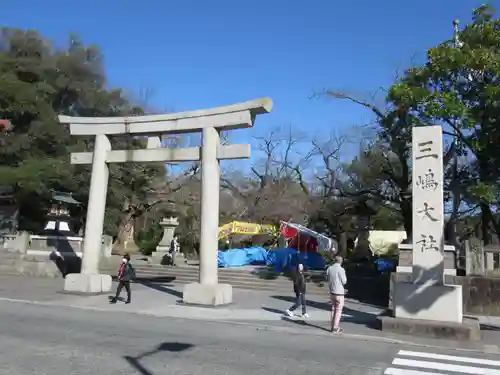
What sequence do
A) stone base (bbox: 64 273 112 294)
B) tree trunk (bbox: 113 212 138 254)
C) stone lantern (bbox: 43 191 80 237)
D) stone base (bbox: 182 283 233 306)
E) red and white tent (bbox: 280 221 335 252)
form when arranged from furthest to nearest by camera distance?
tree trunk (bbox: 113 212 138 254), red and white tent (bbox: 280 221 335 252), stone lantern (bbox: 43 191 80 237), stone base (bbox: 64 273 112 294), stone base (bbox: 182 283 233 306)

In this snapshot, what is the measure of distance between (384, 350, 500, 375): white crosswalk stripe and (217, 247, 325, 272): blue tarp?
1810 centimetres

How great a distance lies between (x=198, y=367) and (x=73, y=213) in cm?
2869

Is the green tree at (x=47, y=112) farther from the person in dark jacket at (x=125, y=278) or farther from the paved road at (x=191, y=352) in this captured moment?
the paved road at (x=191, y=352)

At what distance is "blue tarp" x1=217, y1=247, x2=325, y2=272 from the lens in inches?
1099


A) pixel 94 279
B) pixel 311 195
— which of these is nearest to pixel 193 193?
pixel 311 195

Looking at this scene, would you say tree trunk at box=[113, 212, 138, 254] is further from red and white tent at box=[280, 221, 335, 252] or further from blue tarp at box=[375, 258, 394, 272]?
blue tarp at box=[375, 258, 394, 272]

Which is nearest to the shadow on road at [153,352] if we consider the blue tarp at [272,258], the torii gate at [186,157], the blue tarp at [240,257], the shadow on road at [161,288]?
the torii gate at [186,157]

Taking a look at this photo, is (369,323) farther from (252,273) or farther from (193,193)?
(193,193)

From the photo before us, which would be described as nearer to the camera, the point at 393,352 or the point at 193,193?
the point at 393,352

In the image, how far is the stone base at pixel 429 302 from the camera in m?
11.4

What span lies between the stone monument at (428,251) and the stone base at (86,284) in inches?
432

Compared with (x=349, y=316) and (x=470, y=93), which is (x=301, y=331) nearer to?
Answer: (x=349, y=316)

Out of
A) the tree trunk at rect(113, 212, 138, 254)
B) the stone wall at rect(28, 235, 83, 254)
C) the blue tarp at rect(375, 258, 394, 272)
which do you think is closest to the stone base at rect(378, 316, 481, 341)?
the blue tarp at rect(375, 258, 394, 272)

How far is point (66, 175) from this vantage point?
25.6m
